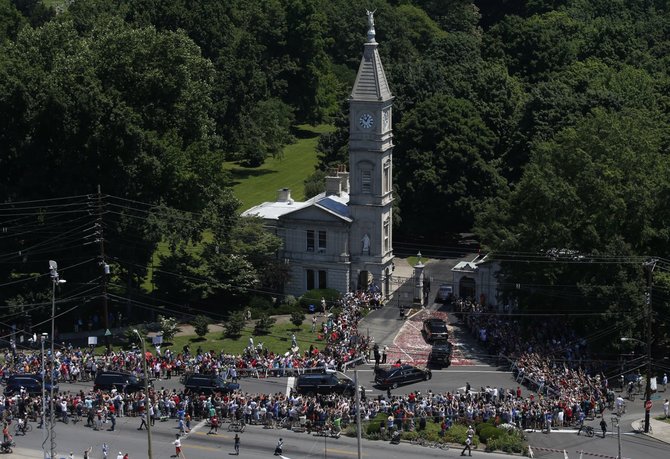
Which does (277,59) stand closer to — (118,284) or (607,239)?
(118,284)

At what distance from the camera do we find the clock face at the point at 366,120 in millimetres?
119812

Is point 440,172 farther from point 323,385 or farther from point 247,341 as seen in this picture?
point 323,385

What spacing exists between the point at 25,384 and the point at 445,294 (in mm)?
31475

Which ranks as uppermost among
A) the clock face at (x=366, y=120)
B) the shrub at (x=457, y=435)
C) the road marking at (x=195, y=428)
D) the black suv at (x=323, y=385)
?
the clock face at (x=366, y=120)

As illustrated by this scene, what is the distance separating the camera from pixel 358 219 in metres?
121

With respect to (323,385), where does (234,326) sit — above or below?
above

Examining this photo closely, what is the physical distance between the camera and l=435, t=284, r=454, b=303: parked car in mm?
119750

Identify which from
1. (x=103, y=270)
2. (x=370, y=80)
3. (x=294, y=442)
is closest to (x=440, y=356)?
(x=294, y=442)

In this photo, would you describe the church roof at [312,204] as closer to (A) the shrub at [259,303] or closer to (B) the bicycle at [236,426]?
(A) the shrub at [259,303]

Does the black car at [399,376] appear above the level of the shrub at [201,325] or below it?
below

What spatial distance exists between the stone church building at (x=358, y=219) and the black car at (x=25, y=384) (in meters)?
24.7

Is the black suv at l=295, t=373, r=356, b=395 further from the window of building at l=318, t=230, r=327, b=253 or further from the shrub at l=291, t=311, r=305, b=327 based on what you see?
the window of building at l=318, t=230, r=327, b=253

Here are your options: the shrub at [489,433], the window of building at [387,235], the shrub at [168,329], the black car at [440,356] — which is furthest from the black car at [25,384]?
the window of building at [387,235]

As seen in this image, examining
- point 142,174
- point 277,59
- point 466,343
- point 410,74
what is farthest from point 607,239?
point 277,59
